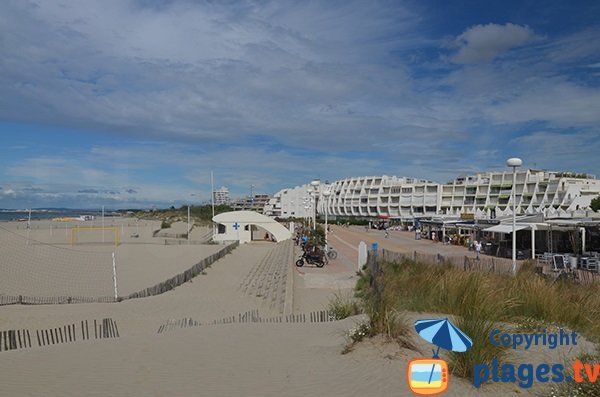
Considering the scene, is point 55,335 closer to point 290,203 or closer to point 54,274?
point 54,274

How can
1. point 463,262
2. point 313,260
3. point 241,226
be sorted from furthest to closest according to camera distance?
point 241,226
point 313,260
point 463,262

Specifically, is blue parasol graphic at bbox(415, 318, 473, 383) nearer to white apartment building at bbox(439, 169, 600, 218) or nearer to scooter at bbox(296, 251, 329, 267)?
scooter at bbox(296, 251, 329, 267)

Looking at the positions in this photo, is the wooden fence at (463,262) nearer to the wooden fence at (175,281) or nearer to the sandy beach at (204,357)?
the sandy beach at (204,357)

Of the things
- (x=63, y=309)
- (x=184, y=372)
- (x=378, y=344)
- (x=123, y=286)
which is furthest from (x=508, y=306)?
(x=123, y=286)

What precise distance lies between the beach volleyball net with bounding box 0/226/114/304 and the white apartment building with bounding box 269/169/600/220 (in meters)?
28.6

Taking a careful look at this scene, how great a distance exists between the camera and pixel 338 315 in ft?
35.4

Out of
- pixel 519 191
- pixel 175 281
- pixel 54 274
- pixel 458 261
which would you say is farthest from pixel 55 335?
pixel 519 191

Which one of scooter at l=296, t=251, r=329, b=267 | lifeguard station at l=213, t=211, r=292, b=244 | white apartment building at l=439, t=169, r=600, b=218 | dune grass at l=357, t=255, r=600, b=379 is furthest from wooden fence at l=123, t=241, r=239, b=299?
white apartment building at l=439, t=169, r=600, b=218

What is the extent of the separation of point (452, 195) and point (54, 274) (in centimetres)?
8122

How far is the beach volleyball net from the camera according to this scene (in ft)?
57.2

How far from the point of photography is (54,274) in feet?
76.2

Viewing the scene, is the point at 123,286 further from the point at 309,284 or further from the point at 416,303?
the point at 416,303

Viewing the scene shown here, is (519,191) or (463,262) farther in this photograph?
(519,191)

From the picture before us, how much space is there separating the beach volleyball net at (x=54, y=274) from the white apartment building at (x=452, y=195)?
93.8 ft
